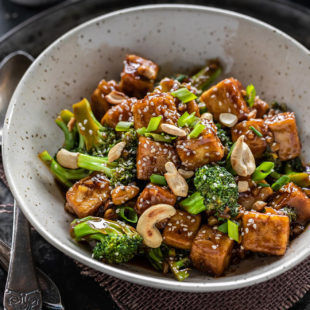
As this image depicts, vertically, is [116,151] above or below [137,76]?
below

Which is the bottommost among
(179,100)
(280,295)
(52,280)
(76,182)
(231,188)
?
(52,280)

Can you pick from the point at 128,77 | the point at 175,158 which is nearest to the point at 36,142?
the point at 128,77

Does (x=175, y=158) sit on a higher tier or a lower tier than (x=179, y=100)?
lower

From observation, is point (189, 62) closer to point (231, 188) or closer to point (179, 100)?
point (179, 100)

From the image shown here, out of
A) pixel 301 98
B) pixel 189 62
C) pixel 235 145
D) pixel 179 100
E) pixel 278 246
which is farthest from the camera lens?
pixel 189 62

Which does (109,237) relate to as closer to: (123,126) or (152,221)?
(152,221)

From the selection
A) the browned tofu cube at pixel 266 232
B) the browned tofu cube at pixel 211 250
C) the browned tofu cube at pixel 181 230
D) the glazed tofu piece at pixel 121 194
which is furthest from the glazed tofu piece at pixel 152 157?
the browned tofu cube at pixel 266 232

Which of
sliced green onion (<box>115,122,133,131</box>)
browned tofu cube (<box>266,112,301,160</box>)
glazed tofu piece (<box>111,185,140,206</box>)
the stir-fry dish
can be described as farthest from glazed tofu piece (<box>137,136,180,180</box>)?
browned tofu cube (<box>266,112,301,160</box>)

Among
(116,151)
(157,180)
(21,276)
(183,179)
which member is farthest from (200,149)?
(21,276)
